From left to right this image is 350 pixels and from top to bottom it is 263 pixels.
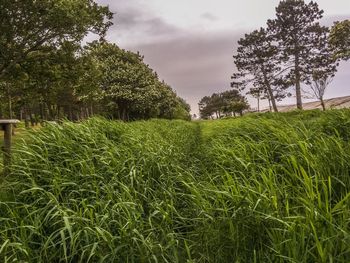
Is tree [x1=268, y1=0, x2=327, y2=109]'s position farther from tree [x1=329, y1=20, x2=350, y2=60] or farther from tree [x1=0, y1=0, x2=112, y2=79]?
tree [x1=0, y1=0, x2=112, y2=79]

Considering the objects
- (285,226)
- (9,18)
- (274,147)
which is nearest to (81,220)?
(285,226)

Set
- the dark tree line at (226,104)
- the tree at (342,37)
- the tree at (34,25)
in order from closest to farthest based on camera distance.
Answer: the tree at (34,25) < the tree at (342,37) < the dark tree line at (226,104)

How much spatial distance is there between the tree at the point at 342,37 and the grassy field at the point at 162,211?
30.3 metres

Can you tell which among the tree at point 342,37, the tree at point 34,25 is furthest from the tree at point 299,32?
the tree at point 34,25

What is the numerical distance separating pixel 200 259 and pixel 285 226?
0.82m

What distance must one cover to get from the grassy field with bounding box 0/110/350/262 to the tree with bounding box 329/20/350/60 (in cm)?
3034

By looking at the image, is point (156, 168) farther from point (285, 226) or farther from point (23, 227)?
point (285, 226)

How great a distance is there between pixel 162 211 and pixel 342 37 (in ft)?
110

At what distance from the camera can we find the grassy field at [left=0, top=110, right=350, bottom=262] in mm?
2877

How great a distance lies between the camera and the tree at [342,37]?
3123cm

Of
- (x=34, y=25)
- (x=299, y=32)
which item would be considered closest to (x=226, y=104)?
(x=299, y=32)

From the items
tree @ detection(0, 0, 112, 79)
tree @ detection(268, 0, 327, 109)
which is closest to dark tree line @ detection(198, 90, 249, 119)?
tree @ detection(268, 0, 327, 109)

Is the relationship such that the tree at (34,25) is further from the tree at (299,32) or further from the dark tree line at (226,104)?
the dark tree line at (226,104)

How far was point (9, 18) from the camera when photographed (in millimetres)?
16953
